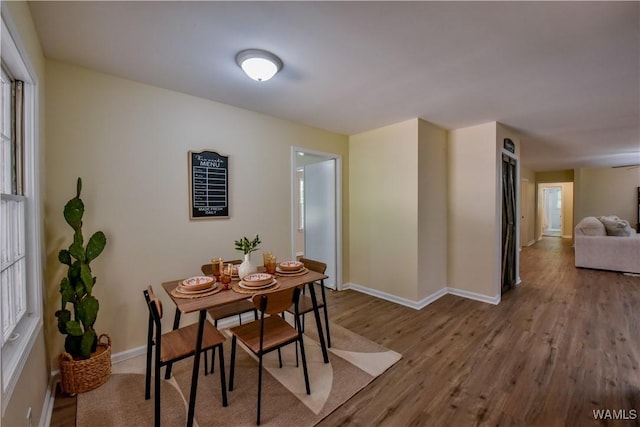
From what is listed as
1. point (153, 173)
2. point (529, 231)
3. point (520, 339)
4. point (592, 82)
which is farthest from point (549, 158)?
point (153, 173)

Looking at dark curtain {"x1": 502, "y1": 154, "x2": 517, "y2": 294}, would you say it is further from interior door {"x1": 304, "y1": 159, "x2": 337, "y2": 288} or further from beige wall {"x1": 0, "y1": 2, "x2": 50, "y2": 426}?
beige wall {"x1": 0, "y1": 2, "x2": 50, "y2": 426}

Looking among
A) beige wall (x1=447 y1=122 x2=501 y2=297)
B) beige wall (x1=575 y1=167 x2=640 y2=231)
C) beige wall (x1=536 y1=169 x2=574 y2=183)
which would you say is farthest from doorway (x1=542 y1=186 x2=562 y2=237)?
beige wall (x1=447 y1=122 x2=501 y2=297)

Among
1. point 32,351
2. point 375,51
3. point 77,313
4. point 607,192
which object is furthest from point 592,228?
point 32,351

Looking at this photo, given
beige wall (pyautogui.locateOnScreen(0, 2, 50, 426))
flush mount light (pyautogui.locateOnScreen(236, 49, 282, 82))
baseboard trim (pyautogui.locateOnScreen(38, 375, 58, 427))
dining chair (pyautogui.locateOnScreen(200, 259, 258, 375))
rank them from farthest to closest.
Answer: dining chair (pyautogui.locateOnScreen(200, 259, 258, 375))
flush mount light (pyautogui.locateOnScreen(236, 49, 282, 82))
baseboard trim (pyautogui.locateOnScreen(38, 375, 58, 427))
beige wall (pyautogui.locateOnScreen(0, 2, 50, 426))

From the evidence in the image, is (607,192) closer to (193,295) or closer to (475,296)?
(475,296)

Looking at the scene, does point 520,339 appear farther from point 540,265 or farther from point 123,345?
point 540,265

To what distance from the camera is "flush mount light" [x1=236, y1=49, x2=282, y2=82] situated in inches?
74.4

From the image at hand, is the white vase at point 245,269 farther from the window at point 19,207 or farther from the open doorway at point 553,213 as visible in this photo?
the open doorway at point 553,213

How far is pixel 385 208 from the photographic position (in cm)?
379

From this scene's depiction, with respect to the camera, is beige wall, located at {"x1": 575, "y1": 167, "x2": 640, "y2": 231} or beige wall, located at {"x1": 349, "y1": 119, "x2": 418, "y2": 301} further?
beige wall, located at {"x1": 575, "y1": 167, "x2": 640, "y2": 231}

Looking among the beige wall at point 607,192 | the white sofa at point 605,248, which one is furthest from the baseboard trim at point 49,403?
the beige wall at point 607,192

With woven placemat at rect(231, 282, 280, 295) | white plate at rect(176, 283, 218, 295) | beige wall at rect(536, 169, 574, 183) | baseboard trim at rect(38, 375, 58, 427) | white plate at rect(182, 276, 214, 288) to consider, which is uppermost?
beige wall at rect(536, 169, 574, 183)

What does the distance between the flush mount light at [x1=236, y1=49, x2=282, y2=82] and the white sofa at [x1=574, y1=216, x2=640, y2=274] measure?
21.8ft

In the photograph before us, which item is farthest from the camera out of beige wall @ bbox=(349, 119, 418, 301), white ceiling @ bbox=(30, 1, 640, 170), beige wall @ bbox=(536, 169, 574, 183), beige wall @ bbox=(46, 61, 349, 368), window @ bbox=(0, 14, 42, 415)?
beige wall @ bbox=(536, 169, 574, 183)
